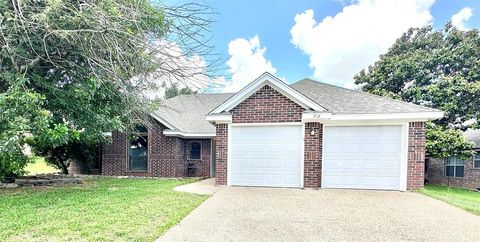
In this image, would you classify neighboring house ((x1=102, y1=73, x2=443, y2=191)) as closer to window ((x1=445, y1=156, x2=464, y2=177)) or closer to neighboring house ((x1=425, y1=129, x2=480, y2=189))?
neighboring house ((x1=425, y1=129, x2=480, y2=189))

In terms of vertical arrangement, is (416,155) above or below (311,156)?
above

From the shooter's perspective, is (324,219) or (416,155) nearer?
(324,219)

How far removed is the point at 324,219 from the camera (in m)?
5.56

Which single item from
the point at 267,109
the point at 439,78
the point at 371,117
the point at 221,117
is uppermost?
the point at 439,78

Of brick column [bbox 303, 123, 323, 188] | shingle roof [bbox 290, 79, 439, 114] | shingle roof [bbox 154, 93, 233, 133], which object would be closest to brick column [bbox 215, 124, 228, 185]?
brick column [bbox 303, 123, 323, 188]

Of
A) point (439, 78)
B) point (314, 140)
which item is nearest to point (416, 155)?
point (314, 140)

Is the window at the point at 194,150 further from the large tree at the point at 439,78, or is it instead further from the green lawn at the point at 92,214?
the large tree at the point at 439,78

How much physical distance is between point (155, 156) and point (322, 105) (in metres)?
8.66

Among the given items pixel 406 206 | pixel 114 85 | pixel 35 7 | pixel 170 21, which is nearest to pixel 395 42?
pixel 406 206

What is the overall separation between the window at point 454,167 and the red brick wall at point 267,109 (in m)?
12.5

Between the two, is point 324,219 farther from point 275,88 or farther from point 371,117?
point 275,88

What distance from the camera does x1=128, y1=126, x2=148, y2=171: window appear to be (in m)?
14.1

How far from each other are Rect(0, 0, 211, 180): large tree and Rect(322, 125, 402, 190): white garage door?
17.8 ft

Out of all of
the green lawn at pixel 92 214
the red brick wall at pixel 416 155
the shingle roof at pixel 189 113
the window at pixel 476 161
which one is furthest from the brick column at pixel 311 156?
the window at pixel 476 161
